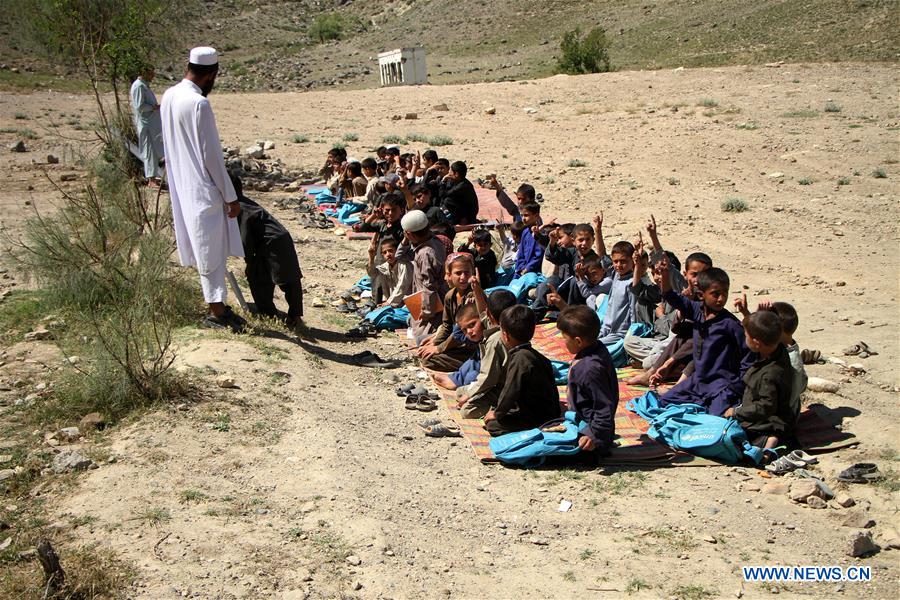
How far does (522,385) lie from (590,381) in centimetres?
42

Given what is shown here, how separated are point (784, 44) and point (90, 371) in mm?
28494

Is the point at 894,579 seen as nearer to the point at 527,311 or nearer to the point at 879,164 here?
the point at 527,311

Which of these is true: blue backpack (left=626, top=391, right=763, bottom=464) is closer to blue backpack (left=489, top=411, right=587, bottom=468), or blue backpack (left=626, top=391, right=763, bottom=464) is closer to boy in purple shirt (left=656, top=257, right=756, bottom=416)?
boy in purple shirt (left=656, top=257, right=756, bottom=416)

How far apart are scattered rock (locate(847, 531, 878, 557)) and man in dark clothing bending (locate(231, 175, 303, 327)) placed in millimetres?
4233

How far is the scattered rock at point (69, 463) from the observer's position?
13.3 feet

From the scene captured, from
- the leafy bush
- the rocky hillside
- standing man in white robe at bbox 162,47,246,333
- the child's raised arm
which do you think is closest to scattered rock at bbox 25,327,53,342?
standing man in white robe at bbox 162,47,246,333

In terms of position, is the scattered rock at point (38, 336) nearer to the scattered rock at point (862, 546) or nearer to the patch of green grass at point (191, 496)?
the patch of green grass at point (191, 496)

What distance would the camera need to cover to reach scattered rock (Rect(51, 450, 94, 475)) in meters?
4.04

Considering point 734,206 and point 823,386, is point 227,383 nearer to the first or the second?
point 823,386

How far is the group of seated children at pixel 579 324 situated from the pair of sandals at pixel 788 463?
12cm

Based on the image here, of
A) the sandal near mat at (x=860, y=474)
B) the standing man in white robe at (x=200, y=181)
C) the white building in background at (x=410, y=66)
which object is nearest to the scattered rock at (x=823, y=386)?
the sandal near mat at (x=860, y=474)

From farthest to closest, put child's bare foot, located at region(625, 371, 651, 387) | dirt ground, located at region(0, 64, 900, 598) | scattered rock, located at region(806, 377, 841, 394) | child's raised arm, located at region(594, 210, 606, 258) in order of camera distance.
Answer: child's raised arm, located at region(594, 210, 606, 258)
child's bare foot, located at region(625, 371, 651, 387)
scattered rock, located at region(806, 377, 841, 394)
dirt ground, located at region(0, 64, 900, 598)

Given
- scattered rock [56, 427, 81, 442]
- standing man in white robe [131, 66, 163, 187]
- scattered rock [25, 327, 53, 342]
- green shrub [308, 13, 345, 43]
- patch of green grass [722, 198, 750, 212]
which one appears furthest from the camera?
green shrub [308, 13, 345, 43]

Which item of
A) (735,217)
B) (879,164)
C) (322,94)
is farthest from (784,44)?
(735,217)
